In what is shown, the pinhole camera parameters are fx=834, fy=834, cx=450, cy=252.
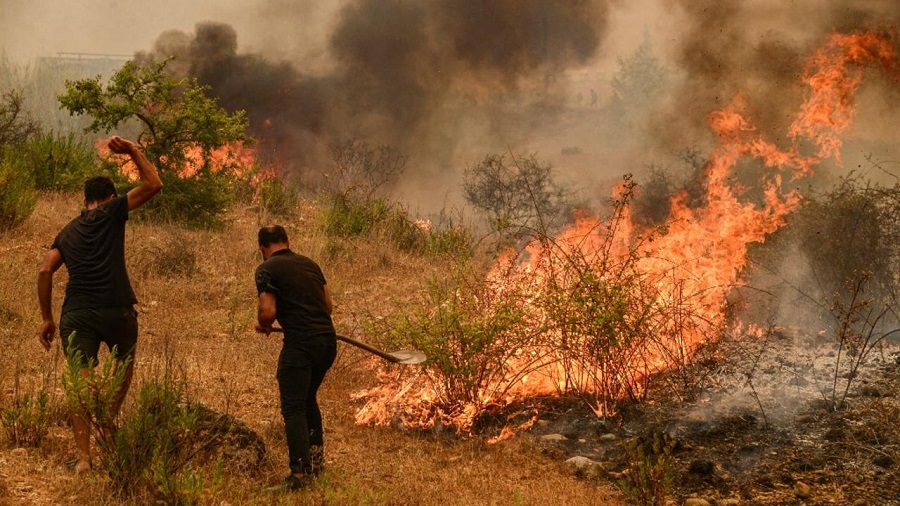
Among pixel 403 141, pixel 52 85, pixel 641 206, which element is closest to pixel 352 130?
pixel 403 141

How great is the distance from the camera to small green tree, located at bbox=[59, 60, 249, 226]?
40.6 feet

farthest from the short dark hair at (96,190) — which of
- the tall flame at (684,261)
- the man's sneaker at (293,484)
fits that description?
the tall flame at (684,261)

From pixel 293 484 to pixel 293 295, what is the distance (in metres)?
1.13

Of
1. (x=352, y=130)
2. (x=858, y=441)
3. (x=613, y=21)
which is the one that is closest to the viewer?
(x=858, y=441)

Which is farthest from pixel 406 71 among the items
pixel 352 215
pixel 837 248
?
pixel 837 248

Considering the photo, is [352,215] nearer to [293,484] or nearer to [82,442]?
[293,484]

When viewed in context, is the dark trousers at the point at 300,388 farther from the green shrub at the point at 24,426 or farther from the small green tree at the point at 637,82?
the small green tree at the point at 637,82

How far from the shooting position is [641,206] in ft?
44.5

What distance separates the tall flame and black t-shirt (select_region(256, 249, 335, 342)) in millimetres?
1799

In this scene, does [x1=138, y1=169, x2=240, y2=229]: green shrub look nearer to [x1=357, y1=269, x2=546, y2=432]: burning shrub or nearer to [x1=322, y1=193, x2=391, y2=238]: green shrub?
[x1=322, y1=193, x2=391, y2=238]: green shrub

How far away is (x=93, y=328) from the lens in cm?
480

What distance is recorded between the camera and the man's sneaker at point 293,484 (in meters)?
4.93

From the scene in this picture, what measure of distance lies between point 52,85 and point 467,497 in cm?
4887

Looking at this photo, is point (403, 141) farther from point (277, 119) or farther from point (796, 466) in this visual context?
point (796, 466)
